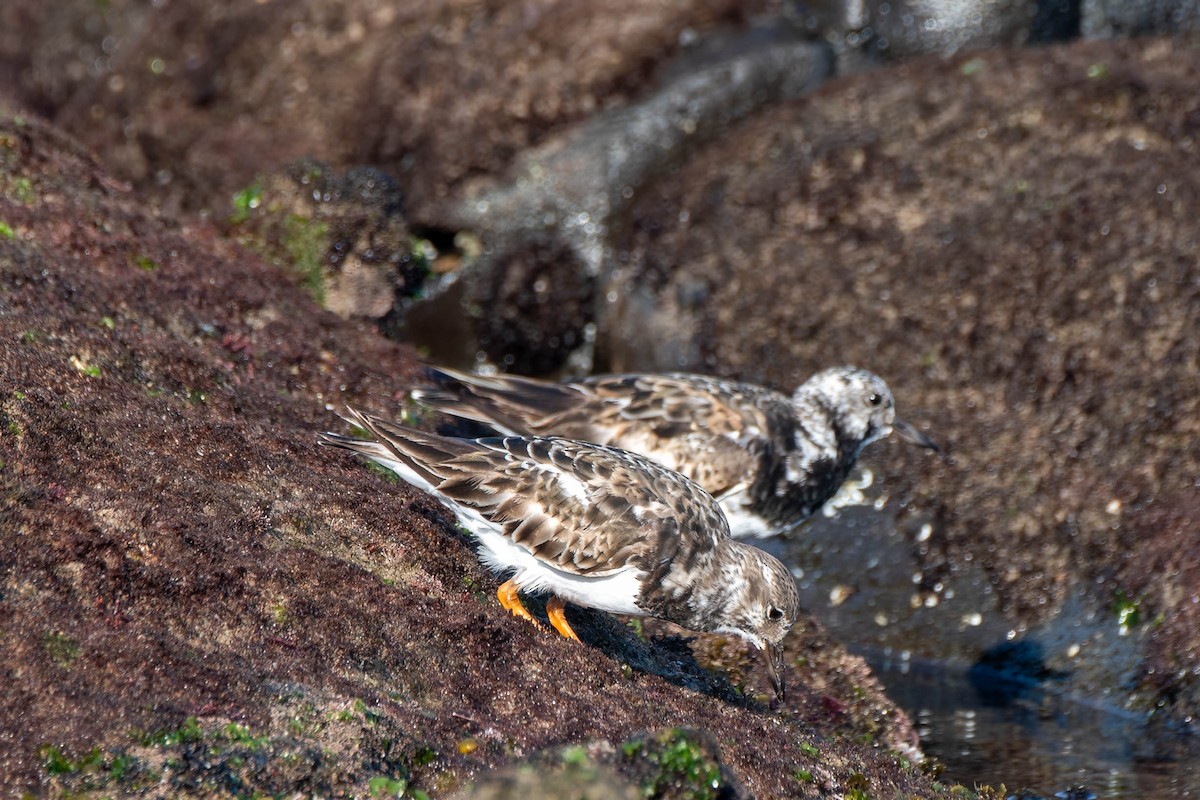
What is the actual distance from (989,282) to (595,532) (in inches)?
Result: 287

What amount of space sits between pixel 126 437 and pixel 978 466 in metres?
8.22

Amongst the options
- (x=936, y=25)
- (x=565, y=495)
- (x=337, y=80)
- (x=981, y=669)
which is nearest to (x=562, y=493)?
(x=565, y=495)

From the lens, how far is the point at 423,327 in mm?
16688

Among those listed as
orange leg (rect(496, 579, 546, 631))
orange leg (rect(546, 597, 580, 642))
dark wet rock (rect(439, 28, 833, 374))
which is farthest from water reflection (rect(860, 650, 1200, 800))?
dark wet rock (rect(439, 28, 833, 374))

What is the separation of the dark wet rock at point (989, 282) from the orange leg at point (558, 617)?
16.0 feet

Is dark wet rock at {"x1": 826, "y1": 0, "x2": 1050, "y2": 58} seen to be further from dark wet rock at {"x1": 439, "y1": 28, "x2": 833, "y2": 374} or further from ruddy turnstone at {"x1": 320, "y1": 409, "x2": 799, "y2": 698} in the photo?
ruddy turnstone at {"x1": 320, "y1": 409, "x2": 799, "y2": 698}

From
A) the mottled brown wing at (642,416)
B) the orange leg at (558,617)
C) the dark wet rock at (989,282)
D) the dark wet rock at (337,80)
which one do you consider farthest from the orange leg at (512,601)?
the dark wet rock at (337,80)

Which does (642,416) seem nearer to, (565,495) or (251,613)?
(565,495)

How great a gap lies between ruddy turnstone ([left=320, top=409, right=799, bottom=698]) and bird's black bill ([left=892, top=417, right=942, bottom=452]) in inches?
149

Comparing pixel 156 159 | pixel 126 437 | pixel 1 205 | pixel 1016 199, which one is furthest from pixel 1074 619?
pixel 156 159

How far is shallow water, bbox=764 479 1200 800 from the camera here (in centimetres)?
936

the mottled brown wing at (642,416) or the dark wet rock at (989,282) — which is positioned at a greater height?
the mottled brown wing at (642,416)

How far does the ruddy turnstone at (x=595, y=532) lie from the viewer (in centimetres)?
827

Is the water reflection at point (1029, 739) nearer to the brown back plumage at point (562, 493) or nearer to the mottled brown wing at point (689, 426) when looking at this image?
the mottled brown wing at point (689, 426)
